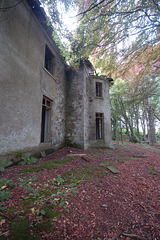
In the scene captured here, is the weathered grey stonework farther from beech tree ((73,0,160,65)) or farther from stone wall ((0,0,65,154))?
beech tree ((73,0,160,65))

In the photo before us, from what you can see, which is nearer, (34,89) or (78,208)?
(78,208)

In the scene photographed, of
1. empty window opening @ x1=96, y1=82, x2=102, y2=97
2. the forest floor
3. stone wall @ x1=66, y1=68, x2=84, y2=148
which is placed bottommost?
the forest floor

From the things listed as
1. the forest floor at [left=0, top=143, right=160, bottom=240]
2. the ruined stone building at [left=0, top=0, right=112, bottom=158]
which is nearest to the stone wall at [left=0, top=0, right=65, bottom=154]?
the ruined stone building at [left=0, top=0, right=112, bottom=158]

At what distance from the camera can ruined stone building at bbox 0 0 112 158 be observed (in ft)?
12.1

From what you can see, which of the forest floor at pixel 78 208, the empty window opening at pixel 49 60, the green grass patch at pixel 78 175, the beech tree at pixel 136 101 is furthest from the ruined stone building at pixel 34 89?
the beech tree at pixel 136 101

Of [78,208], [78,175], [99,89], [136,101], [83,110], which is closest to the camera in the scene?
[78,208]

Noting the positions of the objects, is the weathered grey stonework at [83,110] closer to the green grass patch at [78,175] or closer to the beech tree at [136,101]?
the beech tree at [136,101]

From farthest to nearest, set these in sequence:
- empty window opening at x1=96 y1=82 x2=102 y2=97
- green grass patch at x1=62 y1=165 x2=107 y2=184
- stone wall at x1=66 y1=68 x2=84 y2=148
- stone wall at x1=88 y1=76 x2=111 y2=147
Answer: empty window opening at x1=96 y1=82 x2=102 y2=97, stone wall at x1=88 y1=76 x2=111 y2=147, stone wall at x1=66 y1=68 x2=84 y2=148, green grass patch at x1=62 y1=165 x2=107 y2=184

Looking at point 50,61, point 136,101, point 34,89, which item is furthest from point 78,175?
point 136,101

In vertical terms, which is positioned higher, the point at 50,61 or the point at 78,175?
the point at 50,61

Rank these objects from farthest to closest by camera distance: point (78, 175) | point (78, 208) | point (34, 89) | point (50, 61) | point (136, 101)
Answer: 1. point (136, 101)
2. point (50, 61)
3. point (34, 89)
4. point (78, 175)
5. point (78, 208)

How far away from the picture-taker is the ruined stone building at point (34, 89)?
145 inches

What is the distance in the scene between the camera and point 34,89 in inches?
195

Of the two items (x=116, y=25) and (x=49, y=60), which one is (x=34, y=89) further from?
(x=116, y=25)
